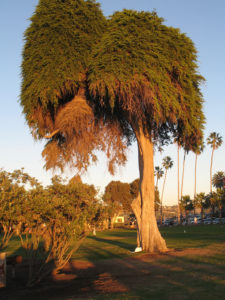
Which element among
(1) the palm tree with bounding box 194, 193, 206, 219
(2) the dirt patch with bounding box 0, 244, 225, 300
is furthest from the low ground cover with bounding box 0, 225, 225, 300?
Answer: (1) the palm tree with bounding box 194, 193, 206, 219

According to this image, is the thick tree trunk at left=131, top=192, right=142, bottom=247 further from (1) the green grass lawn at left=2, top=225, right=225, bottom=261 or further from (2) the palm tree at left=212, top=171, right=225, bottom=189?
(2) the palm tree at left=212, top=171, right=225, bottom=189

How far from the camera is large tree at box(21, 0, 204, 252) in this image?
16828mm

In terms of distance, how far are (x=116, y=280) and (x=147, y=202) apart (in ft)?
29.5

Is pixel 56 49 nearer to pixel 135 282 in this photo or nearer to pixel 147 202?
pixel 147 202

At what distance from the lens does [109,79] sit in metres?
16.6

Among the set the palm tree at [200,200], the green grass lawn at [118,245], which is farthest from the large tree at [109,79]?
the palm tree at [200,200]

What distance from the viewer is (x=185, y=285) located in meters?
7.95

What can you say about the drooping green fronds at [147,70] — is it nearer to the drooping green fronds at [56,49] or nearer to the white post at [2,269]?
the drooping green fronds at [56,49]

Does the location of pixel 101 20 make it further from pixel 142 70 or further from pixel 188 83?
pixel 188 83

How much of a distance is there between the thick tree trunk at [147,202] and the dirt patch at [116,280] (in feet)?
14.7

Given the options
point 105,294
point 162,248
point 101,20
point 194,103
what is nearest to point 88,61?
point 101,20

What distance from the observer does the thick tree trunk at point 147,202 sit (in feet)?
56.9

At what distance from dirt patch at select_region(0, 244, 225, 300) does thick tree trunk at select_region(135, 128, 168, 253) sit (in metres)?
4.48

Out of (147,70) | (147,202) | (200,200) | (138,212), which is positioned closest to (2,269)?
(147,202)
